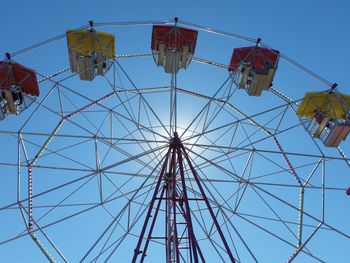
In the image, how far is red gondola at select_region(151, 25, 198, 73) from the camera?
60.5 ft

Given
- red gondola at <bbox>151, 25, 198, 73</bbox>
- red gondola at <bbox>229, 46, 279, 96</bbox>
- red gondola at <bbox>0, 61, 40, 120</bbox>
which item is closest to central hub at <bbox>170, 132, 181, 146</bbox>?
red gondola at <bbox>151, 25, 198, 73</bbox>

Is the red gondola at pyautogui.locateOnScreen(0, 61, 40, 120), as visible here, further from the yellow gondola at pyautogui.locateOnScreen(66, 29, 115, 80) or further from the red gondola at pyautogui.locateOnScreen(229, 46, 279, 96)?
the red gondola at pyautogui.locateOnScreen(229, 46, 279, 96)

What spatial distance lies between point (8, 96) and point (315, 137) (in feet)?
39.5

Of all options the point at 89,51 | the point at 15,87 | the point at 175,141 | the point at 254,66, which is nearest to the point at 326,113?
the point at 254,66

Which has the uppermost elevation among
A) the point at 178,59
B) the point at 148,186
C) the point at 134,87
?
the point at 178,59

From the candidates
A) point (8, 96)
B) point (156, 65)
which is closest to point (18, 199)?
point (8, 96)

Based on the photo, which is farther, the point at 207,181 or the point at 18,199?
the point at 207,181

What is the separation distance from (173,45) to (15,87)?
6153 mm

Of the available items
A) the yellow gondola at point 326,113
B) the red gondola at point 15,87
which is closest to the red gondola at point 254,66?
the yellow gondola at point 326,113

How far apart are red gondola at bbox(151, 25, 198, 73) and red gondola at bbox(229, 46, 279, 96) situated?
190 cm

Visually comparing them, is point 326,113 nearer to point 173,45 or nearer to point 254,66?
point 254,66

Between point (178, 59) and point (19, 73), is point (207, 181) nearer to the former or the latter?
point (178, 59)

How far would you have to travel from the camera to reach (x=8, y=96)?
17672mm

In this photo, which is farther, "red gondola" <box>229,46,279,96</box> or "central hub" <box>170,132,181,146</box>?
"red gondola" <box>229,46,279,96</box>
